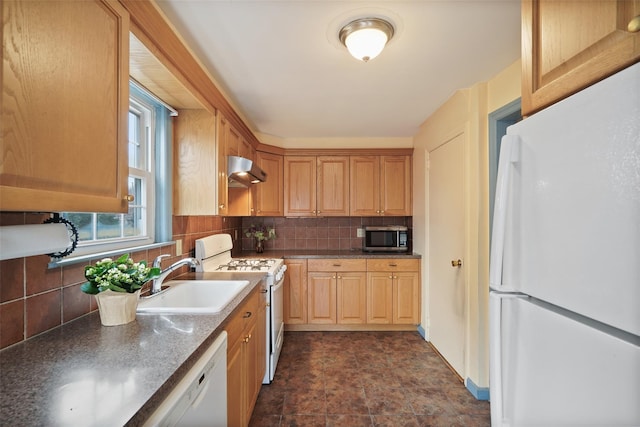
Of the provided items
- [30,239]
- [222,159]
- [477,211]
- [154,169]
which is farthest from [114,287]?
[477,211]

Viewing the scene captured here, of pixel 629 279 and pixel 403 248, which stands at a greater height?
pixel 629 279

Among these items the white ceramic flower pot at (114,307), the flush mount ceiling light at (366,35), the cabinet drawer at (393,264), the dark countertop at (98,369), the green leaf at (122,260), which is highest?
the flush mount ceiling light at (366,35)

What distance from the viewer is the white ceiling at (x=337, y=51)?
1334mm

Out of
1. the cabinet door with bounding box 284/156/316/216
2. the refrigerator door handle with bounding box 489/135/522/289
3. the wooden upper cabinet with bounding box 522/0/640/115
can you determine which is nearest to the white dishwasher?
the refrigerator door handle with bounding box 489/135/522/289

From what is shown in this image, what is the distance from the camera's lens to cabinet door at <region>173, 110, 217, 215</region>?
6.57ft

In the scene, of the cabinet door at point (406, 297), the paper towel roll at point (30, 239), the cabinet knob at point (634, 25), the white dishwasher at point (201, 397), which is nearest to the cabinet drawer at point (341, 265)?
the cabinet door at point (406, 297)

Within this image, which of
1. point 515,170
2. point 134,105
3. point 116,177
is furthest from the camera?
point 134,105

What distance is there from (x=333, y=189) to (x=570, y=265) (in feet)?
9.72

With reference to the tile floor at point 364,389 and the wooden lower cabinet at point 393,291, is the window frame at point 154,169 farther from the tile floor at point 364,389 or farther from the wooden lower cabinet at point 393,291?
the wooden lower cabinet at point 393,291

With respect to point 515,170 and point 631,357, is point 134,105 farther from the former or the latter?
point 631,357

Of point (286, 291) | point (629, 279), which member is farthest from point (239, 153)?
point (629, 279)

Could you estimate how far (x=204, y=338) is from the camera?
3.34 ft

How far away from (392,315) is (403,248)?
812mm

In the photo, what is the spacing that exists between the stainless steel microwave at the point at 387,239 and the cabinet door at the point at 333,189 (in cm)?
47
